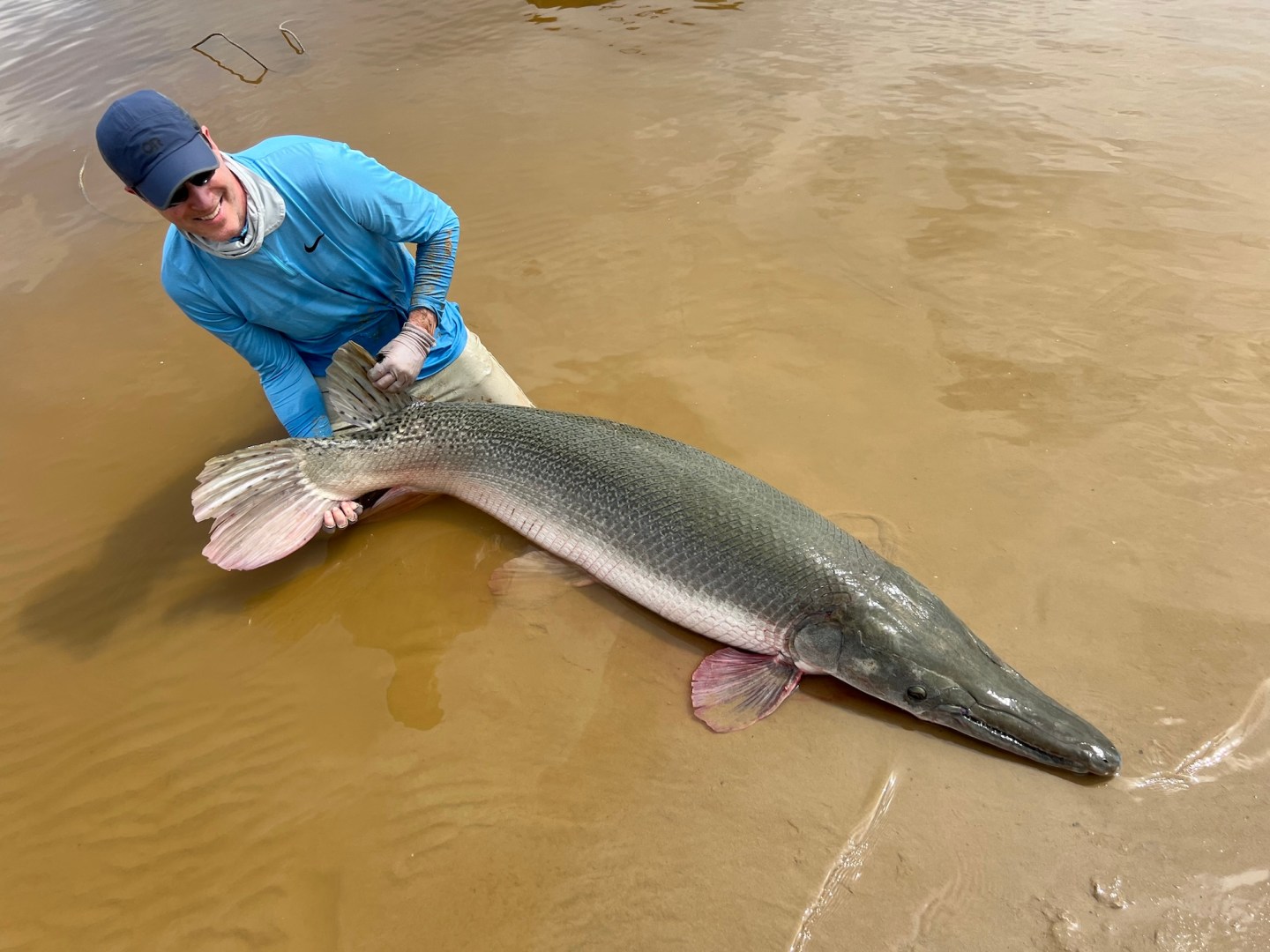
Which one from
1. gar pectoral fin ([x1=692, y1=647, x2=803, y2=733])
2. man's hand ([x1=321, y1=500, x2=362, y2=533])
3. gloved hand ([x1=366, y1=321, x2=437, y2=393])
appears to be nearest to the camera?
gar pectoral fin ([x1=692, y1=647, x2=803, y2=733])

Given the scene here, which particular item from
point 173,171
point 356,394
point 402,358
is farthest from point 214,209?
point 356,394

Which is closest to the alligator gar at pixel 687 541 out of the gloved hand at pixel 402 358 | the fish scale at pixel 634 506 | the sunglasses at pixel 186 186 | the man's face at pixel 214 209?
the fish scale at pixel 634 506

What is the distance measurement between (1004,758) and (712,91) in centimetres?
744

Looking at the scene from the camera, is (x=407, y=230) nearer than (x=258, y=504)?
Yes

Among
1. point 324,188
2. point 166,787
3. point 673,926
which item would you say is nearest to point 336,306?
point 324,188

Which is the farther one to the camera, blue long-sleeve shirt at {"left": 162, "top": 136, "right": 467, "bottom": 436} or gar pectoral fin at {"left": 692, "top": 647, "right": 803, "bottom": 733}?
blue long-sleeve shirt at {"left": 162, "top": 136, "right": 467, "bottom": 436}

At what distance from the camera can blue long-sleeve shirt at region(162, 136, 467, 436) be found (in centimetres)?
360

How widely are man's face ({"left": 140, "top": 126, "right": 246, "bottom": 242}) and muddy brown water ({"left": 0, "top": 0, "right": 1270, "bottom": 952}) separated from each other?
179 cm

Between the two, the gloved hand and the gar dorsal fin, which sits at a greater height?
the gloved hand

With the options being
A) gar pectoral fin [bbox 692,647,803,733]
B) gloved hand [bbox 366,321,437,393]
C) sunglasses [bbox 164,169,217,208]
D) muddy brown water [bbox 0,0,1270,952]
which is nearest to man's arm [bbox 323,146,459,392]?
gloved hand [bbox 366,321,437,393]

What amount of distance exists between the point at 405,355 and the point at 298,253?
27.4 inches

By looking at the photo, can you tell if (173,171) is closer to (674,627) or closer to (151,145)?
(151,145)

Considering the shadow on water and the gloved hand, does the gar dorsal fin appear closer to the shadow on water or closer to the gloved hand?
the gloved hand

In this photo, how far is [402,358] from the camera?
12.7ft
